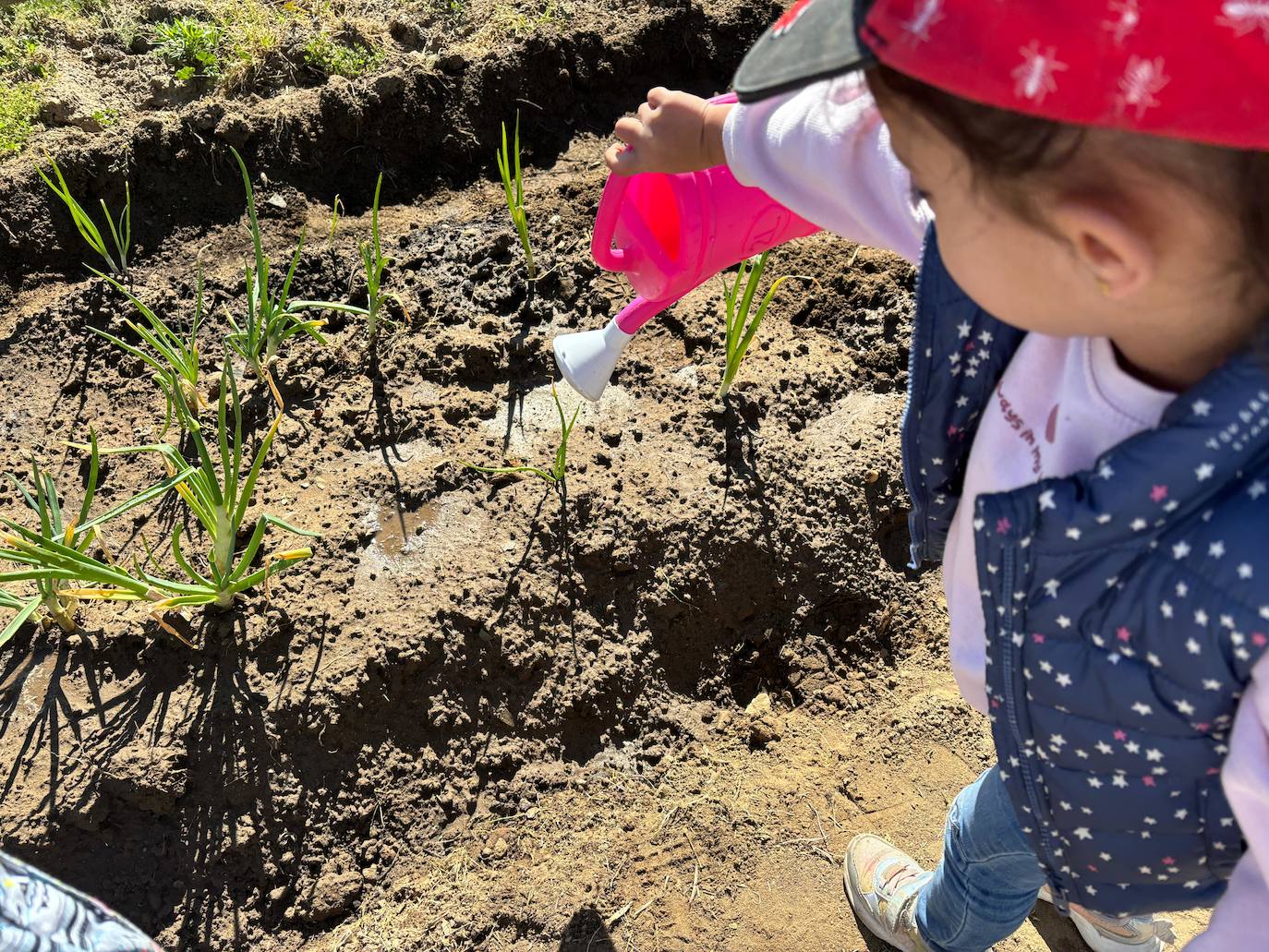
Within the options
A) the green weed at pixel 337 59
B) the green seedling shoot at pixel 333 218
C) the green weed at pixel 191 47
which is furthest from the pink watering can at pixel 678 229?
the green weed at pixel 191 47

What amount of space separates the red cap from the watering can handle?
86 centimetres

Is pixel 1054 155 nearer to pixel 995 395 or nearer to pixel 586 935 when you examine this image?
pixel 995 395

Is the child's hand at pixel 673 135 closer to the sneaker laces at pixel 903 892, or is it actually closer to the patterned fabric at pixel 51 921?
the patterned fabric at pixel 51 921

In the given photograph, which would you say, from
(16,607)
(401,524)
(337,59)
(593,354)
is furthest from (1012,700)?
(337,59)

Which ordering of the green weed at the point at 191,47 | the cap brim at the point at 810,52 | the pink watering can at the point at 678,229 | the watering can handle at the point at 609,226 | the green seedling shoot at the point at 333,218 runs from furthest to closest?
1. the green weed at the point at 191,47
2. the green seedling shoot at the point at 333,218
3. the watering can handle at the point at 609,226
4. the pink watering can at the point at 678,229
5. the cap brim at the point at 810,52

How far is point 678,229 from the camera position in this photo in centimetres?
149

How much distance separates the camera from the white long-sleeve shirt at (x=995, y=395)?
784 millimetres

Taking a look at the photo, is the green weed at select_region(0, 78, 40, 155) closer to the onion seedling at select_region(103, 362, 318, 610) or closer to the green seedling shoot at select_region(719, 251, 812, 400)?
the onion seedling at select_region(103, 362, 318, 610)

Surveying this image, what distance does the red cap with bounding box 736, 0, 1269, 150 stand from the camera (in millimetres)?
586

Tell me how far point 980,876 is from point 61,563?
4.92 ft

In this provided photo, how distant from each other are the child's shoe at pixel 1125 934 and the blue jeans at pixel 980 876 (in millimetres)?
334

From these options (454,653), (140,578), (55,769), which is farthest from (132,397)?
(454,653)

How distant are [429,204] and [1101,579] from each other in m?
2.16

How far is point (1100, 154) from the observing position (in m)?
0.66
